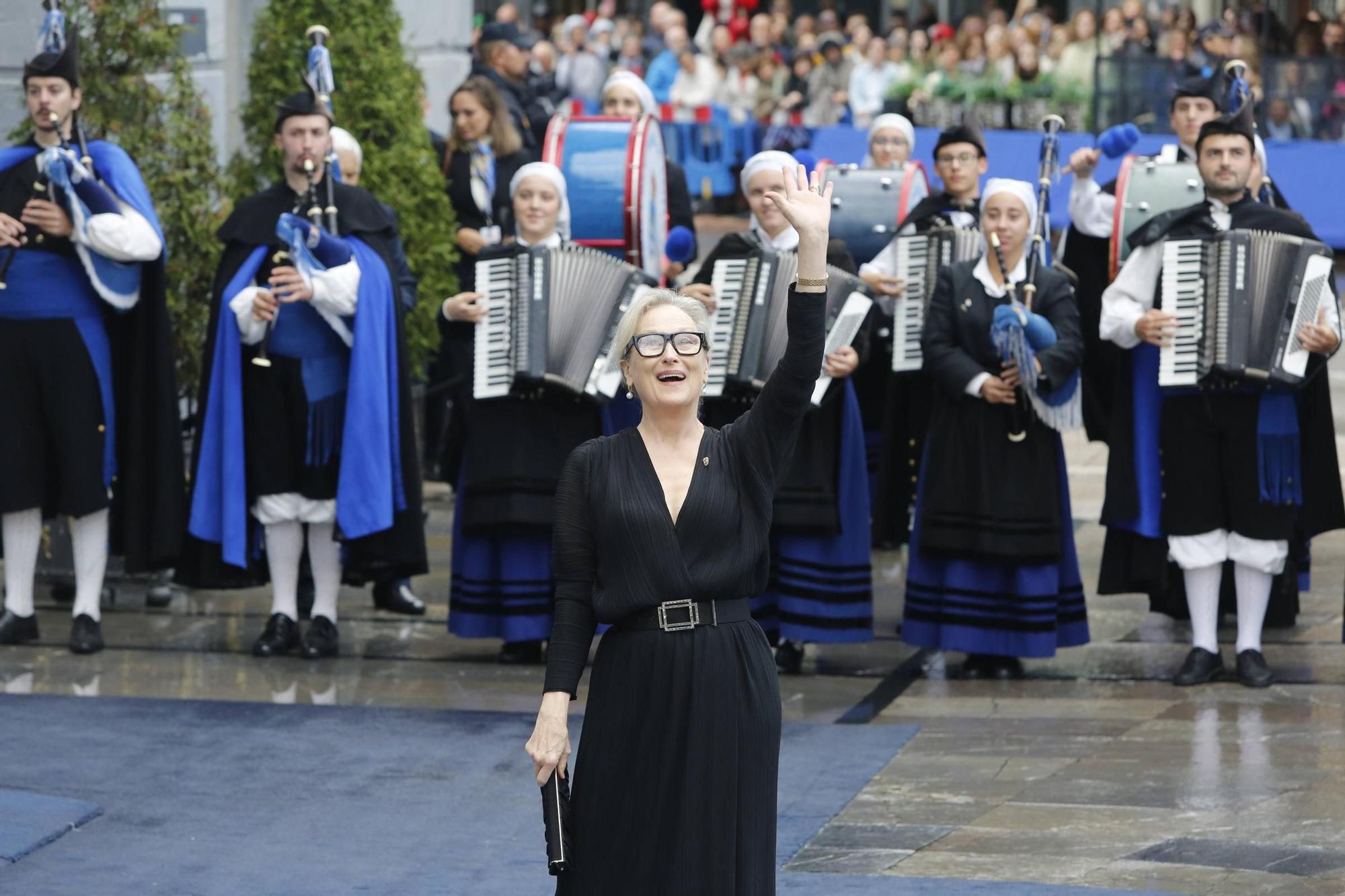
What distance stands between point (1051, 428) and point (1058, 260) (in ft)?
5.01

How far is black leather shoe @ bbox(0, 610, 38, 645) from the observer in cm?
865

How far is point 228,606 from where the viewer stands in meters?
9.55

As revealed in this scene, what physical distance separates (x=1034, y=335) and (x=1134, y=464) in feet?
2.37

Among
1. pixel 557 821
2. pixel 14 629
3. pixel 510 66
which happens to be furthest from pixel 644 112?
pixel 557 821

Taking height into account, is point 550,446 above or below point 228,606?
above

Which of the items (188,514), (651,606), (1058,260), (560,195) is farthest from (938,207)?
(651,606)

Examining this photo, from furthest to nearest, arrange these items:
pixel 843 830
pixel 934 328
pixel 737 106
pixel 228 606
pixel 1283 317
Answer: pixel 737 106
pixel 228 606
pixel 934 328
pixel 1283 317
pixel 843 830

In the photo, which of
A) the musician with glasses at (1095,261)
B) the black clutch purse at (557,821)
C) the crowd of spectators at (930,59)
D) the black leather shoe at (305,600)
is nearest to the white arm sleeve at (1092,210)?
the musician with glasses at (1095,261)

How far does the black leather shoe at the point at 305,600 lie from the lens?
30.6ft

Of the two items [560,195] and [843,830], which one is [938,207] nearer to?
[560,195]

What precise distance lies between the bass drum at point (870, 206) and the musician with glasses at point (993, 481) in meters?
1.04

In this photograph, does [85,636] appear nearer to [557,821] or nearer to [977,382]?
[977,382]

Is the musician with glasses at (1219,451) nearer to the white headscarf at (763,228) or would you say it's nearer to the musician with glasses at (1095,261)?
the musician with glasses at (1095,261)

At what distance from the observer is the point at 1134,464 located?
8.29 meters
